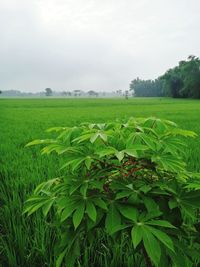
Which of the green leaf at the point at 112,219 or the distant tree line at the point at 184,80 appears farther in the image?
the distant tree line at the point at 184,80

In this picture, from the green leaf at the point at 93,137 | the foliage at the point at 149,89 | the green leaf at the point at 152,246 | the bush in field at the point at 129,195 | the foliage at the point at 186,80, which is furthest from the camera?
the foliage at the point at 149,89

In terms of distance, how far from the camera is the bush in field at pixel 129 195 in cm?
86

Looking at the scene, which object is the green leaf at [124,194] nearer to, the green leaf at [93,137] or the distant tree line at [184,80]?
the green leaf at [93,137]

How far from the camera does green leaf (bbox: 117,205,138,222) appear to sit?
0.85 metres

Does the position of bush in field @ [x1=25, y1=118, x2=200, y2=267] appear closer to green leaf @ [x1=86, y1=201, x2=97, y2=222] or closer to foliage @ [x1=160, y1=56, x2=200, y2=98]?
green leaf @ [x1=86, y1=201, x2=97, y2=222]

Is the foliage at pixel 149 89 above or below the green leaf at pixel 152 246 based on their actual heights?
below

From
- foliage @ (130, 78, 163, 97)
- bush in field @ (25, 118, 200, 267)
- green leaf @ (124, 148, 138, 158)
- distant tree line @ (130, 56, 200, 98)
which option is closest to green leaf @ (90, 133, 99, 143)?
bush in field @ (25, 118, 200, 267)

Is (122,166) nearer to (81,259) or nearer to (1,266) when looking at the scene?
(81,259)

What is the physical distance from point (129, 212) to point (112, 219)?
6 cm

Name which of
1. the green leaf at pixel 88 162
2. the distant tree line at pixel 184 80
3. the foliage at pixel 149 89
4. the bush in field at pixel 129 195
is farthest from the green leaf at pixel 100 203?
the foliage at pixel 149 89

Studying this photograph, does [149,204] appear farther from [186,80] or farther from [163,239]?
[186,80]

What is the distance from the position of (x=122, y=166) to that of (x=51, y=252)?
3.15ft

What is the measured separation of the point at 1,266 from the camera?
1.66 m

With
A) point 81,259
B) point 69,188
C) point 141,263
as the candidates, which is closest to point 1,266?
point 81,259
